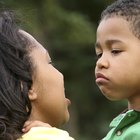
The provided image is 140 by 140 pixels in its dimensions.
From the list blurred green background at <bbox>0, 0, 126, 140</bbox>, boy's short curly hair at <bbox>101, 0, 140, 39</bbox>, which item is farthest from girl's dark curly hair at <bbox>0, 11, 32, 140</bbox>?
blurred green background at <bbox>0, 0, 126, 140</bbox>

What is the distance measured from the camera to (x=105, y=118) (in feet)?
50.3

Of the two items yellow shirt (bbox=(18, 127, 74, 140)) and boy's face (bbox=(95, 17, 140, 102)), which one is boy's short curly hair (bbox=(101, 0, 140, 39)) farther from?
yellow shirt (bbox=(18, 127, 74, 140))

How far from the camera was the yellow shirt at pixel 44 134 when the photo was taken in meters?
2.90

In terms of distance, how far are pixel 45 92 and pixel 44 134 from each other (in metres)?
0.24

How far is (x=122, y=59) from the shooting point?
11.1ft

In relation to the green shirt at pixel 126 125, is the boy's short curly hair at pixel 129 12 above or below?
above

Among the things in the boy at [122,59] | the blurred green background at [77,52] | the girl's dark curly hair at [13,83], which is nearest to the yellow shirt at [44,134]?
the girl's dark curly hair at [13,83]

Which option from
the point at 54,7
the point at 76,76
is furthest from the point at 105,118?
the point at 54,7

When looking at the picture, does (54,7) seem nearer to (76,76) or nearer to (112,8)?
(76,76)

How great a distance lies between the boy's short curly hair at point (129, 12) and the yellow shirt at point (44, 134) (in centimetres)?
72

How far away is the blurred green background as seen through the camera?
13.8 meters

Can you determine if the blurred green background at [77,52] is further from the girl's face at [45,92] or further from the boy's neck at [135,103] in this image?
the girl's face at [45,92]

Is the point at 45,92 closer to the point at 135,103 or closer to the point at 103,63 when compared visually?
the point at 103,63

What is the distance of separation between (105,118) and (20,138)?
12478mm
